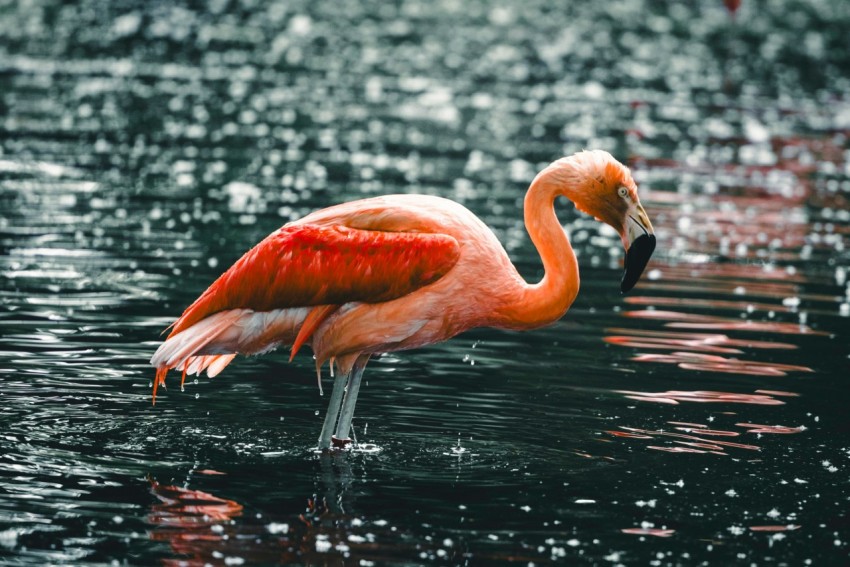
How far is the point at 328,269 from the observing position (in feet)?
25.7

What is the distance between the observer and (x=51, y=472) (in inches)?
295

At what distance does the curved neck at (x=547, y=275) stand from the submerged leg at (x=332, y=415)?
3.21ft

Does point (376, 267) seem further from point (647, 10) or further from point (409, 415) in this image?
point (647, 10)

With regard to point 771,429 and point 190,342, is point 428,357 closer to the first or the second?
point 771,429

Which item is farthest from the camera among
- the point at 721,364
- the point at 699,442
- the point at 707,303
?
the point at 707,303

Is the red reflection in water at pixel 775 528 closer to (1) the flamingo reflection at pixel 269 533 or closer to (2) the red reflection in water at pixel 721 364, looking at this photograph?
(1) the flamingo reflection at pixel 269 533

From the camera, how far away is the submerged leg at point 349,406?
819 cm

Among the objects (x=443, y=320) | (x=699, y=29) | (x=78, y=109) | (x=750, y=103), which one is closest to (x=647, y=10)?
(x=699, y=29)

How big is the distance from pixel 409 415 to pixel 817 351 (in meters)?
3.71

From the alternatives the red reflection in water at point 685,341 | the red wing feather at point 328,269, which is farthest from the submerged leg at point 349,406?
the red reflection in water at point 685,341

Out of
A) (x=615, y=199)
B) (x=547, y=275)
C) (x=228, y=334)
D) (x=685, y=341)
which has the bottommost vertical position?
(x=228, y=334)

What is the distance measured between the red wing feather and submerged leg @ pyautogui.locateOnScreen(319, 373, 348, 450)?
497 millimetres

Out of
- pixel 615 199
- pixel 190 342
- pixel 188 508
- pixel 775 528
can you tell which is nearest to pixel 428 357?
pixel 190 342

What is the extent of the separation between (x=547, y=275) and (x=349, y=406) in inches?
53.8
